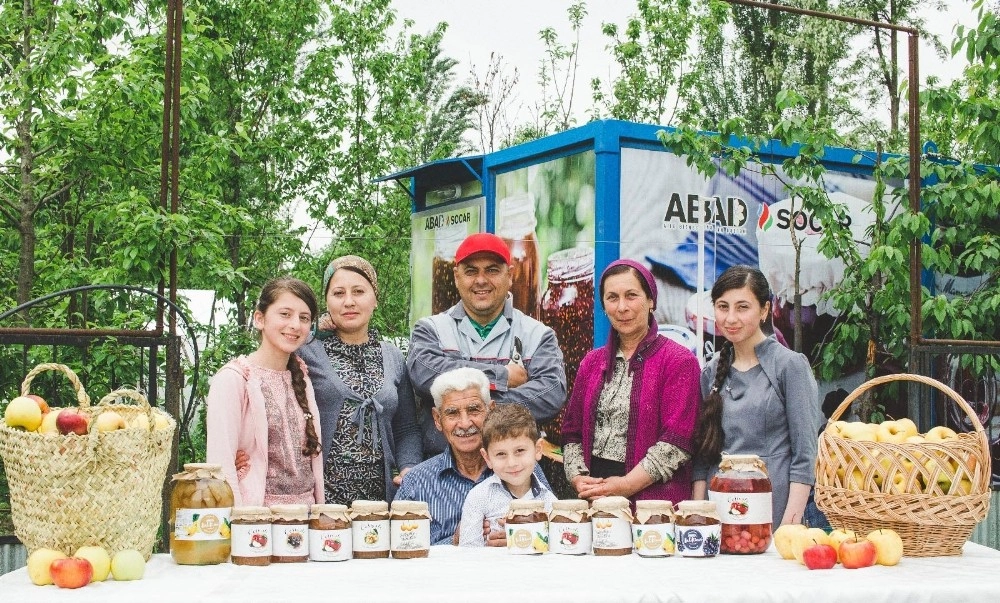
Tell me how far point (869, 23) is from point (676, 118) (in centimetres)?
934

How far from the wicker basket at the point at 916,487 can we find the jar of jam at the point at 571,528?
66 centimetres

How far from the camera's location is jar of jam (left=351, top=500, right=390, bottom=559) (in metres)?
2.55

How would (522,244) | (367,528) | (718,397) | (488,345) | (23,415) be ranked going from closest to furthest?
(23,415), (367,528), (718,397), (488,345), (522,244)

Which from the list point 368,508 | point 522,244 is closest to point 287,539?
point 368,508

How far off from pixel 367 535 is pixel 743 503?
38.8 inches

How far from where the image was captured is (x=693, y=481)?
3.46 m

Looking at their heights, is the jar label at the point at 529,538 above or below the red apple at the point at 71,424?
below

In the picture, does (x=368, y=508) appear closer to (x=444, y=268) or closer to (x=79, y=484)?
(x=79, y=484)

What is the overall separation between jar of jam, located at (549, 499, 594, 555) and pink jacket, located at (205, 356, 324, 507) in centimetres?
100

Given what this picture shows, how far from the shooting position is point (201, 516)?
2459mm

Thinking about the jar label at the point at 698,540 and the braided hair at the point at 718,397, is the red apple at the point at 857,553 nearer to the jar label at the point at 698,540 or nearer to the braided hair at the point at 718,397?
the jar label at the point at 698,540

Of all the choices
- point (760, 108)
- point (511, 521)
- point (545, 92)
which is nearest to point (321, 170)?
point (545, 92)

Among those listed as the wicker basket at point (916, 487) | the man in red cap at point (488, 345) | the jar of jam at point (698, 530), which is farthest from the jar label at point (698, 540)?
the man in red cap at point (488, 345)

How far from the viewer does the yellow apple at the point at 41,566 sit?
2267 millimetres
